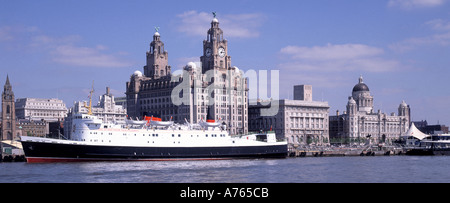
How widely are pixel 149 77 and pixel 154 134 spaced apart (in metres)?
93.0

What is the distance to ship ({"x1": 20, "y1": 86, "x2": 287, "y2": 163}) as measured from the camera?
261 feet

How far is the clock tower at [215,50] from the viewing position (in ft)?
541

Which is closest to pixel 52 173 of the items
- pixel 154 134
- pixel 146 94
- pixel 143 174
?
pixel 143 174

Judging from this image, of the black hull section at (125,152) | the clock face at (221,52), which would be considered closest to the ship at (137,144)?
the black hull section at (125,152)

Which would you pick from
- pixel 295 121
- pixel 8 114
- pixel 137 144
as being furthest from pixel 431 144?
pixel 8 114

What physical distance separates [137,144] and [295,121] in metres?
107

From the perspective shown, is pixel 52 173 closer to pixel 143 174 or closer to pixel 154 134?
pixel 143 174

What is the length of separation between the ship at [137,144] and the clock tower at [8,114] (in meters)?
97.4

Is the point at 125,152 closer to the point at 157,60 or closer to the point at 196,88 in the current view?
the point at 196,88

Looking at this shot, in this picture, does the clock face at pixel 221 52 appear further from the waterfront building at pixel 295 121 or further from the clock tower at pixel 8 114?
the clock tower at pixel 8 114

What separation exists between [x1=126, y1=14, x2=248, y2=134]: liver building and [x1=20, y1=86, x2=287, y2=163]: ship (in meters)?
60.8

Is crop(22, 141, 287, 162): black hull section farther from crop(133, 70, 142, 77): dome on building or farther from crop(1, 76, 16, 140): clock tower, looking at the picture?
crop(1, 76, 16, 140): clock tower

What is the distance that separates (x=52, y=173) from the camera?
2255 inches

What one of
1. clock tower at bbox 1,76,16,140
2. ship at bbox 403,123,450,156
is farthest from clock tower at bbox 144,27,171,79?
ship at bbox 403,123,450,156
